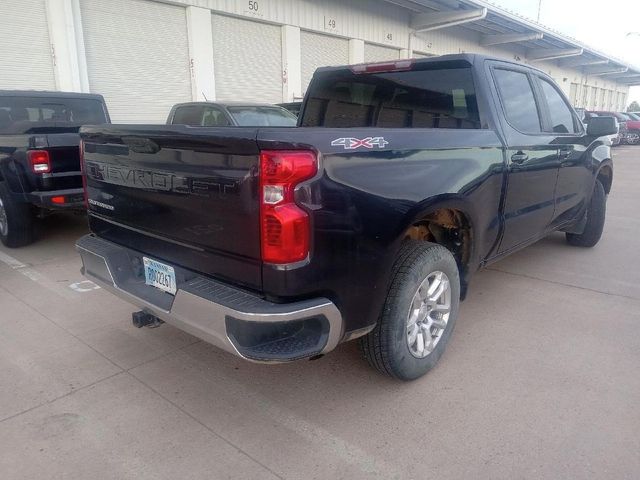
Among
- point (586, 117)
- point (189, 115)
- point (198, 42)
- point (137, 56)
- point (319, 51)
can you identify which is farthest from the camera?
point (319, 51)

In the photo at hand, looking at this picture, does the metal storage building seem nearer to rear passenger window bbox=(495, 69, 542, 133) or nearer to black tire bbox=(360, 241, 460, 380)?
rear passenger window bbox=(495, 69, 542, 133)

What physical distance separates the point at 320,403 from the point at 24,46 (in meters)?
9.80

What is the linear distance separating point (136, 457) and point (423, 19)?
19.8 meters

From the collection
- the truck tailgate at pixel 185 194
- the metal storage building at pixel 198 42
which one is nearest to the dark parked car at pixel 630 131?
the metal storage building at pixel 198 42

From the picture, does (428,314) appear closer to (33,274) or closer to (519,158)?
(519,158)

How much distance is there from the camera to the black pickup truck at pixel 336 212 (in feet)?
7.01

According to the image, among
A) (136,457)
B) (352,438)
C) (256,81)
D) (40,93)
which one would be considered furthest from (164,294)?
(256,81)

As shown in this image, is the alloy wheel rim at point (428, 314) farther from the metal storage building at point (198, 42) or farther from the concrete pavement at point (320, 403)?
the metal storage building at point (198, 42)

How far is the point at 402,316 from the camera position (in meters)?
2.68

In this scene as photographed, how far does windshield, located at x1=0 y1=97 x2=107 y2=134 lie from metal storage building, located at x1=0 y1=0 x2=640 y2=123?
4.06 m

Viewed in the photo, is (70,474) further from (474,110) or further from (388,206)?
(474,110)

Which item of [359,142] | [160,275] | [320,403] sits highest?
[359,142]

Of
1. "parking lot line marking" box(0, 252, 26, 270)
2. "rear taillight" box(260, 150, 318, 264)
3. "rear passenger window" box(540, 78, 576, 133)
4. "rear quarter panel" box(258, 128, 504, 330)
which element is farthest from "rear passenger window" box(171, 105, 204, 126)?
"rear taillight" box(260, 150, 318, 264)

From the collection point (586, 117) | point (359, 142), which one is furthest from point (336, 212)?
point (586, 117)
